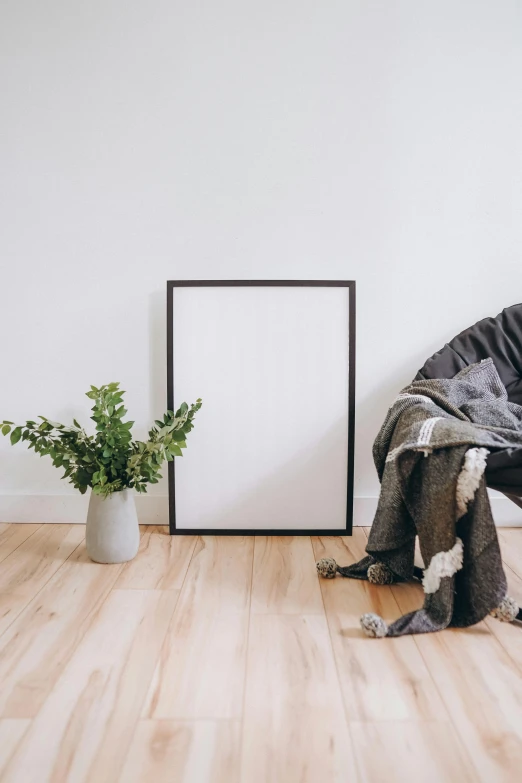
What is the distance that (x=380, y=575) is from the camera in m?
1.84

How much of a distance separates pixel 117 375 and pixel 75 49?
3.73 ft

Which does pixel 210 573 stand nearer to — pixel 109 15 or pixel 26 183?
pixel 26 183

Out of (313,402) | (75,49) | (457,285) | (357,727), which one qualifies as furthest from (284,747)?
(75,49)

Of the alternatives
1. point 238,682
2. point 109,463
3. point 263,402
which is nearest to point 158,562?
point 109,463

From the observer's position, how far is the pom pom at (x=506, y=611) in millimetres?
1606

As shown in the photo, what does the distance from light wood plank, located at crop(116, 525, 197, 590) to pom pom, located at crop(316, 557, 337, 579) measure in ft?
1.31

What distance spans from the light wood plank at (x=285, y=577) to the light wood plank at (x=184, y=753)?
506 millimetres

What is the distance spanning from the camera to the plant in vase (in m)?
2.01

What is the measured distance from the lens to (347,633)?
1548 millimetres

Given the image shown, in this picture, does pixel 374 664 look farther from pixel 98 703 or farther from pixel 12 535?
pixel 12 535

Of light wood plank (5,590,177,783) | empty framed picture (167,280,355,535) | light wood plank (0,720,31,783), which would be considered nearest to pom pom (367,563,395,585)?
empty framed picture (167,280,355,535)

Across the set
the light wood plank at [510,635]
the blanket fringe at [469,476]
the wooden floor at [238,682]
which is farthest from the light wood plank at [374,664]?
the blanket fringe at [469,476]

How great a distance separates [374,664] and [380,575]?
45cm

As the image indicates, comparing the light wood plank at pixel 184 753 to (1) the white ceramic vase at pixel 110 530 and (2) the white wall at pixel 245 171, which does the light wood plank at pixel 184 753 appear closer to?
(1) the white ceramic vase at pixel 110 530
